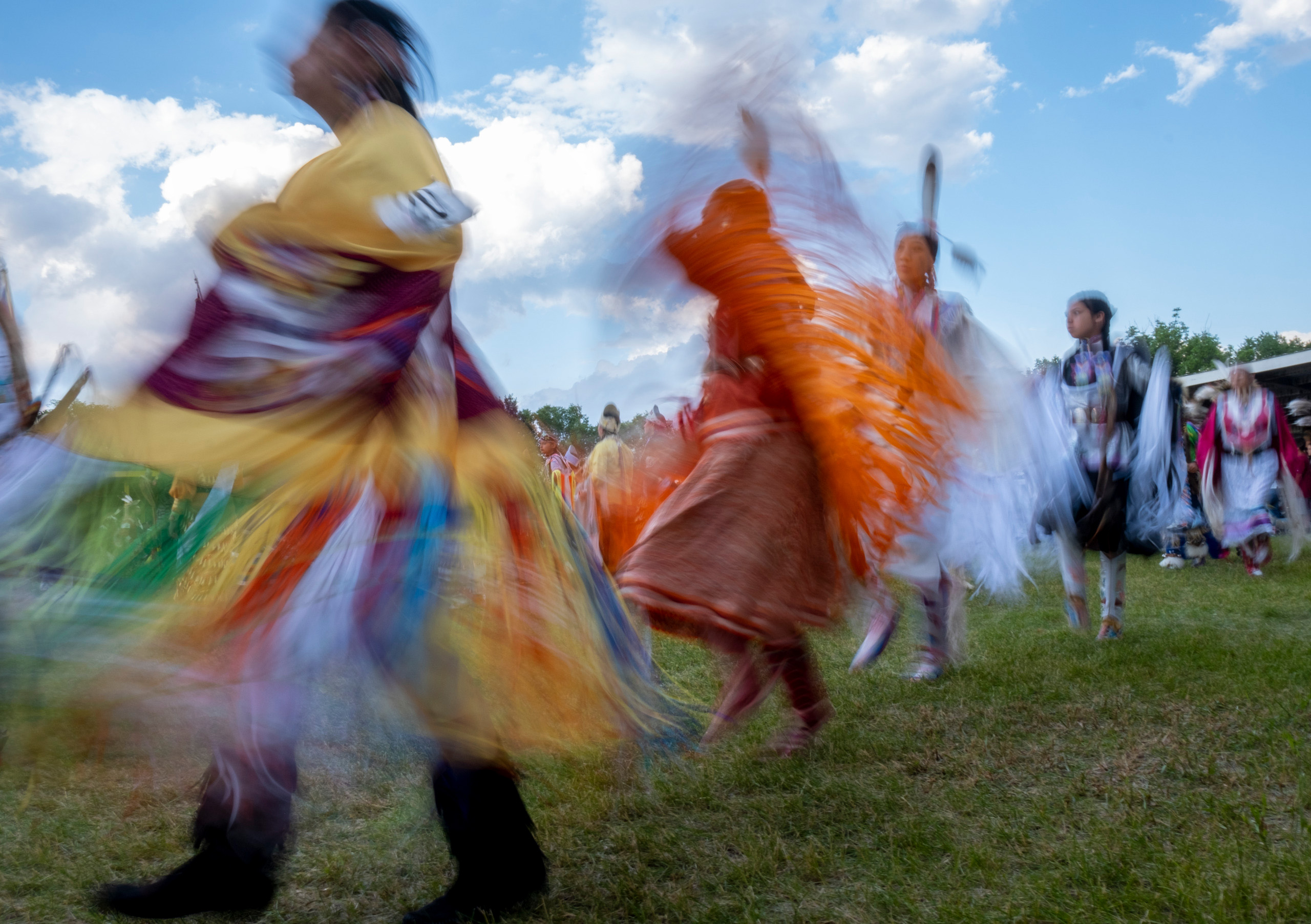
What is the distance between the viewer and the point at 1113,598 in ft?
15.5

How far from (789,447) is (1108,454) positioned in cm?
304

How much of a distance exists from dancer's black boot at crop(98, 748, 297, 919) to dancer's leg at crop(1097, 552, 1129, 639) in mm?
4124

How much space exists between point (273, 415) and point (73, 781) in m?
1.84

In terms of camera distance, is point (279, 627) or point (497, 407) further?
point (497, 407)

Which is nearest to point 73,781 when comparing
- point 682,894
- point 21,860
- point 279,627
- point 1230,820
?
point 21,860

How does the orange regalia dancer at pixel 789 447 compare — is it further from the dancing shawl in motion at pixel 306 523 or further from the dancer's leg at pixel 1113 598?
the dancer's leg at pixel 1113 598

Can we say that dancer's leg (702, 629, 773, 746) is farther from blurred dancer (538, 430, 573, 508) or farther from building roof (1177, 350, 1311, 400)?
building roof (1177, 350, 1311, 400)

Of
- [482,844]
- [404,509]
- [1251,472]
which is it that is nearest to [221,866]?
[482,844]

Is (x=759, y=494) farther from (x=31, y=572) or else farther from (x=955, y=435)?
(x=31, y=572)

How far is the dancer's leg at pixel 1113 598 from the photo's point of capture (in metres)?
4.71

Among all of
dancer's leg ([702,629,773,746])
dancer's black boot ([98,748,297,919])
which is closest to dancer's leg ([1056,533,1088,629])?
dancer's leg ([702,629,773,746])

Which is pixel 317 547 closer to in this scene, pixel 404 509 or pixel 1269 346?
pixel 404 509

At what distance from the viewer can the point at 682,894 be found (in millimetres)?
1975

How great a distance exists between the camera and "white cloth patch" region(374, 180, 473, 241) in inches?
66.7
